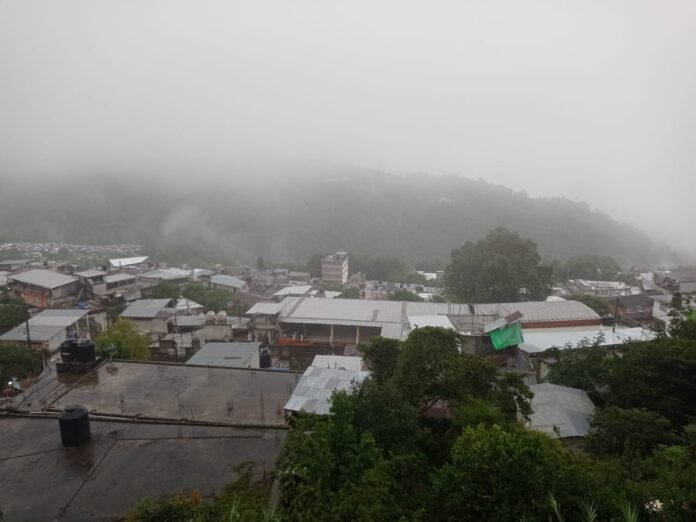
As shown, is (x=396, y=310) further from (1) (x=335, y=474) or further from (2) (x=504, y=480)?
(2) (x=504, y=480)

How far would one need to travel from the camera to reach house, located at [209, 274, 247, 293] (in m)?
46.6

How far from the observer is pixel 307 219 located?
97.3 metres

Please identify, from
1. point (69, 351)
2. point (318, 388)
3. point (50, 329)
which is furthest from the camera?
point (50, 329)

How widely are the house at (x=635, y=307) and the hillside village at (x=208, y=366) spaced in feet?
0.58

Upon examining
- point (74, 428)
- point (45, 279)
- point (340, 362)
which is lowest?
point (45, 279)

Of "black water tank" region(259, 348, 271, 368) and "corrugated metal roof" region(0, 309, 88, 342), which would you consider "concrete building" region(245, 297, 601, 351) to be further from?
"corrugated metal roof" region(0, 309, 88, 342)

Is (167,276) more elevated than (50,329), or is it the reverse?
(50,329)

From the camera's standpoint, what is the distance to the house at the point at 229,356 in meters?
17.8

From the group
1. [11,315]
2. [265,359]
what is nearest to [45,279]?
[11,315]

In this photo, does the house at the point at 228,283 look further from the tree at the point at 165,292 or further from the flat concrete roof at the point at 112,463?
the flat concrete roof at the point at 112,463

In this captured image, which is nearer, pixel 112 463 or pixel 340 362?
pixel 112 463

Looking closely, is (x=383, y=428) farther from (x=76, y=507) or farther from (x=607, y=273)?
(x=607, y=273)

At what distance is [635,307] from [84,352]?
35481 millimetres

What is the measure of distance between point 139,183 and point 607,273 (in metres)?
120
